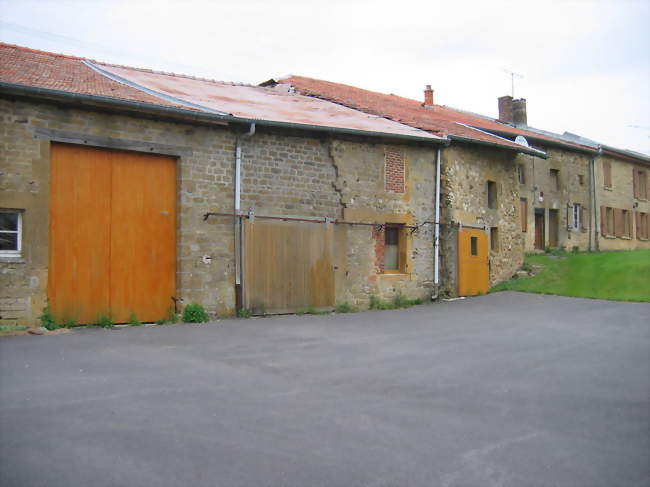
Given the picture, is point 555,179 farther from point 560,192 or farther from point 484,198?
point 484,198

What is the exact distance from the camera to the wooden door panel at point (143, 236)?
1000 cm

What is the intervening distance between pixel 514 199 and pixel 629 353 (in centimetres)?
1000

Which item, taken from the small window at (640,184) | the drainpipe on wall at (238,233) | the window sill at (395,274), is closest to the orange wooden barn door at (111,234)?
the drainpipe on wall at (238,233)

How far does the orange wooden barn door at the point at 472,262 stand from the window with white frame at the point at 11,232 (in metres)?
10.2

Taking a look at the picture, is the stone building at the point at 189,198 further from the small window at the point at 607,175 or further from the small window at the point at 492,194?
the small window at the point at 607,175

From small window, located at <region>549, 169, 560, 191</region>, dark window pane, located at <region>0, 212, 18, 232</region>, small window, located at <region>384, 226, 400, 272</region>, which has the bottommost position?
small window, located at <region>384, 226, 400, 272</region>

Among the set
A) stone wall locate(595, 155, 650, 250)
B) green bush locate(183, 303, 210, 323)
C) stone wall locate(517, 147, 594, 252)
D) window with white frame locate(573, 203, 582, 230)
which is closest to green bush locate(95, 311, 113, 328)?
green bush locate(183, 303, 210, 323)

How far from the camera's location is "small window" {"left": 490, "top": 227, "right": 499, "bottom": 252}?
16.8 metres

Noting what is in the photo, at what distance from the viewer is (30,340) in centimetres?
812

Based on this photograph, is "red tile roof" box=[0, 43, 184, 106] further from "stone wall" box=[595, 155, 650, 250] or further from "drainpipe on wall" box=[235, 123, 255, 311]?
"stone wall" box=[595, 155, 650, 250]

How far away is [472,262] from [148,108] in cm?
940

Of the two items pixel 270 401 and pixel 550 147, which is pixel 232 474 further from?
pixel 550 147

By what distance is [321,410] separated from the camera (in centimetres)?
497

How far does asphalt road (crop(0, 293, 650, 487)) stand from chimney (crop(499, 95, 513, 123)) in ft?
67.7
